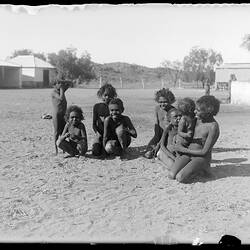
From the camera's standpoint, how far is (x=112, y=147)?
626 cm

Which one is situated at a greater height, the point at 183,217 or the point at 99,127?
the point at 99,127

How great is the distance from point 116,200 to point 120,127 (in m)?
2.08

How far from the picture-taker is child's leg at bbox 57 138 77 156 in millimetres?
6223

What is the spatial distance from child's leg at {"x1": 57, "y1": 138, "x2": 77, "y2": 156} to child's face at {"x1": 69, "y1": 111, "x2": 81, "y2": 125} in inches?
12.1

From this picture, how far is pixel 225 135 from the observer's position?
30.0ft

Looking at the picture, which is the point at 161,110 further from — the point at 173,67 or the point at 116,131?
the point at 173,67

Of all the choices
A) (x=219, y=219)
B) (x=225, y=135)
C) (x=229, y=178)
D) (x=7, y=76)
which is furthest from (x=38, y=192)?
(x=7, y=76)

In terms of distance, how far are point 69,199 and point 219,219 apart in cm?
150

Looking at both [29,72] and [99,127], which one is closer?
[99,127]

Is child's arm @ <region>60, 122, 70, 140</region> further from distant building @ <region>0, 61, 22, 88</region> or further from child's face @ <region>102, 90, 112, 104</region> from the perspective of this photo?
distant building @ <region>0, 61, 22, 88</region>

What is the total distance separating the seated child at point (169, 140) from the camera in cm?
558

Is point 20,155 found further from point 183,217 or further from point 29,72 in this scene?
point 29,72

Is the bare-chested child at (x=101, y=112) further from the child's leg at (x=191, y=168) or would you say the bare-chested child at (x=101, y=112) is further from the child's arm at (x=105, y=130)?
the child's leg at (x=191, y=168)
